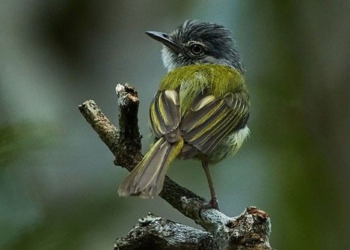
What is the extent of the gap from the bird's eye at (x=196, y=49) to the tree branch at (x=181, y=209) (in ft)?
6.05

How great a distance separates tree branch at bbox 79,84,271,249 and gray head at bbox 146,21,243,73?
1.79 meters

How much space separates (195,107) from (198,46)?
131cm

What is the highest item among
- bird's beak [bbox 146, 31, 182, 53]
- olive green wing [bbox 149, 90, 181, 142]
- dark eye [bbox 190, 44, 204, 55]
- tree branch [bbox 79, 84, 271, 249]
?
dark eye [bbox 190, 44, 204, 55]

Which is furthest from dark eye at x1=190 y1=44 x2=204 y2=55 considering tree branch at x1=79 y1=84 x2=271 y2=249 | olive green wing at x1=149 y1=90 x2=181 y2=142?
tree branch at x1=79 y1=84 x2=271 y2=249

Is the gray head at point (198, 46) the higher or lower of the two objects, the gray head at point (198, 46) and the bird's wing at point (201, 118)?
the higher

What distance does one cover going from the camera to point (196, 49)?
21.3ft

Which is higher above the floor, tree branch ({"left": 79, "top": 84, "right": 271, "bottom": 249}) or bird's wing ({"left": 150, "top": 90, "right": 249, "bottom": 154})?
bird's wing ({"left": 150, "top": 90, "right": 249, "bottom": 154})

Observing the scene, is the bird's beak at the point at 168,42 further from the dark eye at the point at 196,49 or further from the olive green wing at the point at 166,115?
the olive green wing at the point at 166,115

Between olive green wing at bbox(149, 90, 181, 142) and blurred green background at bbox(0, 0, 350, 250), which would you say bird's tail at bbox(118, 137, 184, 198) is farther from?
blurred green background at bbox(0, 0, 350, 250)

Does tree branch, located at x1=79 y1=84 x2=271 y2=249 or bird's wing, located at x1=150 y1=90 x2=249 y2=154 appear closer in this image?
tree branch, located at x1=79 y1=84 x2=271 y2=249

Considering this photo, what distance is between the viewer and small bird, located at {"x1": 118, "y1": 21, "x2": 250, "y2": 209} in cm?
458

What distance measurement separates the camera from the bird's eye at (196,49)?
6480 mm

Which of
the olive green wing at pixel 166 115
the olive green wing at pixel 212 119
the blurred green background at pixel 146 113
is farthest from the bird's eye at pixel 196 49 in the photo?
the olive green wing at pixel 166 115

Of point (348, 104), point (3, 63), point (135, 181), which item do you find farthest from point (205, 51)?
point (135, 181)
